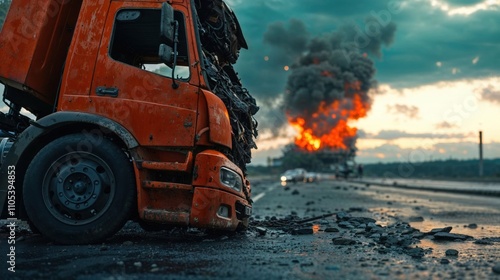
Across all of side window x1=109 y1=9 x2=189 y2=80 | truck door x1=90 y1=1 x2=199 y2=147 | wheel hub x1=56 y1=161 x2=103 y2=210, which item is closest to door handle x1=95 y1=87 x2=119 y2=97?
truck door x1=90 y1=1 x2=199 y2=147

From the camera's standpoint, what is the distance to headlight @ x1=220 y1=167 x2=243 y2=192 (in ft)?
17.6

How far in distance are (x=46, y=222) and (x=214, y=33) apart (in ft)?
10.3

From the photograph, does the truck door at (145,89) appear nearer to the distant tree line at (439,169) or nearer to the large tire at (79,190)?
the large tire at (79,190)

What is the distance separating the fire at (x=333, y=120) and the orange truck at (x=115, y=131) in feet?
209

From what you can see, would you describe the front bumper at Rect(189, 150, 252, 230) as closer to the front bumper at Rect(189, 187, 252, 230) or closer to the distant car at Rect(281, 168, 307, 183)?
the front bumper at Rect(189, 187, 252, 230)

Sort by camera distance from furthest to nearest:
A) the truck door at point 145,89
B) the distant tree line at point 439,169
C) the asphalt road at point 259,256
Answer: the distant tree line at point 439,169 < the truck door at point 145,89 < the asphalt road at point 259,256

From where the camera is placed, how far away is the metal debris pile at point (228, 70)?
20.0ft

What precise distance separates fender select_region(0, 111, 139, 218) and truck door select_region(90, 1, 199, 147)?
0.41ft

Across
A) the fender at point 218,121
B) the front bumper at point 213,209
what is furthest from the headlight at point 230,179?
the fender at point 218,121

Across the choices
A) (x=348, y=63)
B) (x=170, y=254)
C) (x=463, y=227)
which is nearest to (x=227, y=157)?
(x=170, y=254)

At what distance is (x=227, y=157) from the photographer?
18.8 feet

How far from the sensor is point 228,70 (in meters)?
7.33

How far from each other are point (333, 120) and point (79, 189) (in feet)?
216

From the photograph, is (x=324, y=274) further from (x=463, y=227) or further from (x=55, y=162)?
(x=463, y=227)
